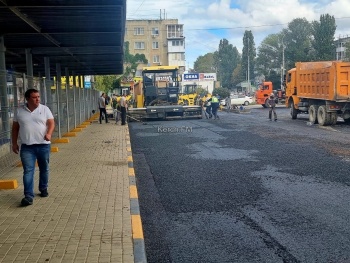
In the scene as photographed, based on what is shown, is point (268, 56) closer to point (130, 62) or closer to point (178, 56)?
point (178, 56)

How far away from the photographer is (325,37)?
65438mm

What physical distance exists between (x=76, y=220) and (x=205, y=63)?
141 meters

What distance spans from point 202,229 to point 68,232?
1718 millimetres

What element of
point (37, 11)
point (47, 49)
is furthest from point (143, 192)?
point (47, 49)

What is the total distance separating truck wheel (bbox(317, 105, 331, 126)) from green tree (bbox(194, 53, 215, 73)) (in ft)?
377

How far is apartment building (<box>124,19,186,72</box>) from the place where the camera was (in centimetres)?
8825

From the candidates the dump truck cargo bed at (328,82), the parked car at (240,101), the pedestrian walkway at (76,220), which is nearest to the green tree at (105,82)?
the parked car at (240,101)

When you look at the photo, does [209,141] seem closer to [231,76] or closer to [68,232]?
[68,232]

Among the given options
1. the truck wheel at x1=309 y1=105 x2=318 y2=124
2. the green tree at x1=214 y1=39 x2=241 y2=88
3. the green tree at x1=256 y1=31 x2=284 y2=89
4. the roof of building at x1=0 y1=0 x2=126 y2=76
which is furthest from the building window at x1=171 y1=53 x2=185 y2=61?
the roof of building at x1=0 y1=0 x2=126 y2=76

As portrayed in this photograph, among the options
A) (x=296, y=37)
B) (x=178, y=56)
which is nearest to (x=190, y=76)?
(x=178, y=56)

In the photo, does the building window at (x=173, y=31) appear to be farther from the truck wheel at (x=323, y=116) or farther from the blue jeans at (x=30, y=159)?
the blue jeans at (x=30, y=159)

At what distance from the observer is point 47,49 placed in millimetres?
15633

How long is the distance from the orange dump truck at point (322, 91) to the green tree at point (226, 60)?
87.3 m

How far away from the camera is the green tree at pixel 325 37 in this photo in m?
64.9
